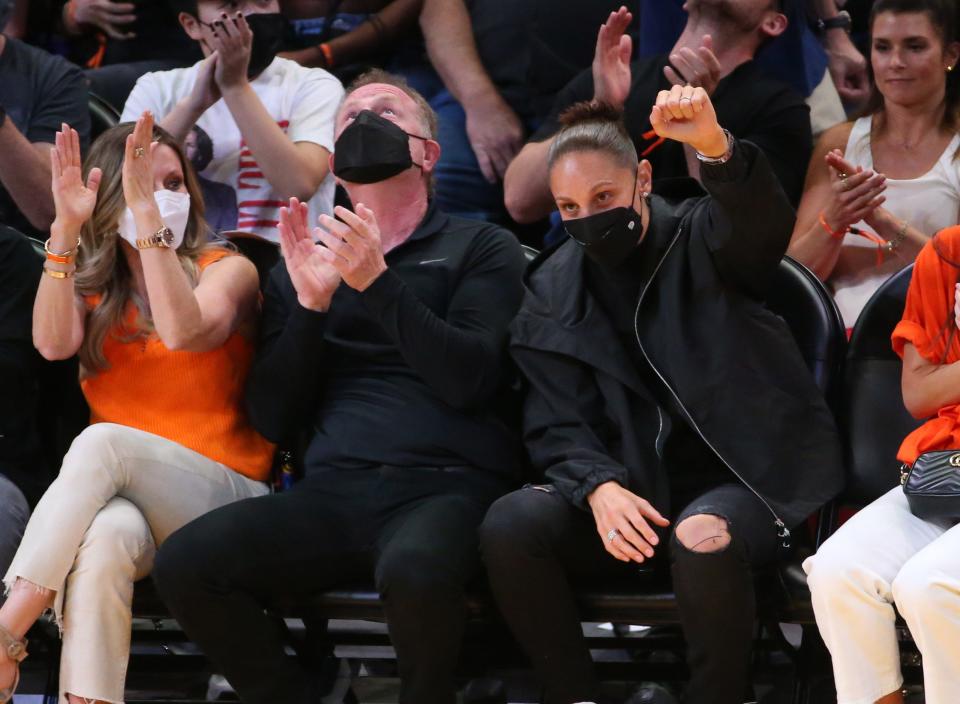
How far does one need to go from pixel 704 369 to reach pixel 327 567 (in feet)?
3.05

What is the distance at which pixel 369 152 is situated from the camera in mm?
3371

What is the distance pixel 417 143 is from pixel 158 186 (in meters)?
0.66

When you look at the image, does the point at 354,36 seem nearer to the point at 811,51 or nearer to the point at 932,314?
the point at 811,51

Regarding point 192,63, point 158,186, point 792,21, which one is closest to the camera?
point 158,186

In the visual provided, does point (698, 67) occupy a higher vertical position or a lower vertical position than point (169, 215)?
higher

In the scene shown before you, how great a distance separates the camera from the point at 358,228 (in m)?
3.09

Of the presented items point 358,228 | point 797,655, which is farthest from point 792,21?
point 797,655

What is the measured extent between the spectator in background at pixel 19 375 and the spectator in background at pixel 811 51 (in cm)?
184

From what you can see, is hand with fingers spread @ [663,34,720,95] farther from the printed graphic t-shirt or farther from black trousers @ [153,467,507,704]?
black trousers @ [153,467,507,704]

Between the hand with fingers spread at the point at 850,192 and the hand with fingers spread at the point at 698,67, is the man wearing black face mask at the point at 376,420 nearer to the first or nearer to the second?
the hand with fingers spread at the point at 698,67

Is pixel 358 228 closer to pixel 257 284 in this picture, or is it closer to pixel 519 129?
pixel 257 284

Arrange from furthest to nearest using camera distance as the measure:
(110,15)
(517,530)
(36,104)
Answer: (110,15) → (36,104) → (517,530)

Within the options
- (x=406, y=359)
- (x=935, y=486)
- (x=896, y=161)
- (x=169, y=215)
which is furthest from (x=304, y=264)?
(x=896, y=161)

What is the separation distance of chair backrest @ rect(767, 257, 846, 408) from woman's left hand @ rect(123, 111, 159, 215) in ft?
4.95
